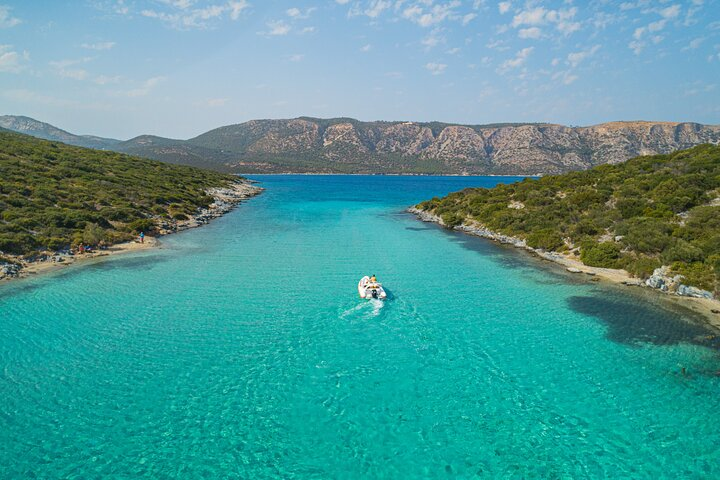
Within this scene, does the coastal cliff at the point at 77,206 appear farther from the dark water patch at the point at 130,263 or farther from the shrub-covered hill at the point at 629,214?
the shrub-covered hill at the point at 629,214

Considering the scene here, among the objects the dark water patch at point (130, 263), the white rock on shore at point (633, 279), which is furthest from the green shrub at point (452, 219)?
the dark water patch at point (130, 263)

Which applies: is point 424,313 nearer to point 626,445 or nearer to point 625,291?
point 626,445

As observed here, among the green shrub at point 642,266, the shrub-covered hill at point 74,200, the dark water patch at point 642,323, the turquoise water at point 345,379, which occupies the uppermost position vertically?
the shrub-covered hill at point 74,200

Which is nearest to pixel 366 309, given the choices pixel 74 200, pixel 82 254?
pixel 82 254

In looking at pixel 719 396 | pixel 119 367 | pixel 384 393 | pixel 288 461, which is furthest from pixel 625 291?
pixel 119 367

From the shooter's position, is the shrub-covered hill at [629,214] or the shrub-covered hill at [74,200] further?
the shrub-covered hill at [74,200]

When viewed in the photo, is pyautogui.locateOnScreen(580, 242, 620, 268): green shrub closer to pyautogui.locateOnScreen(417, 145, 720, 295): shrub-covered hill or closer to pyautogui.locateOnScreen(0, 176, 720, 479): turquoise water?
pyautogui.locateOnScreen(417, 145, 720, 295): shrub-covered hill
